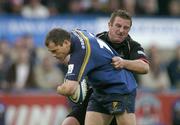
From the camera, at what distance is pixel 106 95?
955cm

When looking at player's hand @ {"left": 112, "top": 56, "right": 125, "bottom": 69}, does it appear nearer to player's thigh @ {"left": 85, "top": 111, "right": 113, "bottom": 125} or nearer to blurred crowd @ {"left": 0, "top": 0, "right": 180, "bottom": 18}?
player's thigh @ {"left": 85, "top": 111, "right": 113, "bottom": 125}

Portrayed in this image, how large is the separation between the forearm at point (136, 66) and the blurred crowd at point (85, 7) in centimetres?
840

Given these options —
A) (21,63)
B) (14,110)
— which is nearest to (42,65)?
(21,63)

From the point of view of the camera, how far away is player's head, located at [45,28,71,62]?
8953 mm

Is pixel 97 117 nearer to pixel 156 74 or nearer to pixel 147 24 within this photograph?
pixel 156 74

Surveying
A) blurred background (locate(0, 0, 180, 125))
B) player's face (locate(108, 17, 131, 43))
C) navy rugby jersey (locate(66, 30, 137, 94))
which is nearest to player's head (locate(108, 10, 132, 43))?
player's face (locate(108, 17, 131, 43))

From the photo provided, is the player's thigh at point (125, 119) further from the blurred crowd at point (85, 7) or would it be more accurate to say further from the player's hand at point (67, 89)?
the blurred crowd at point (85, 7)

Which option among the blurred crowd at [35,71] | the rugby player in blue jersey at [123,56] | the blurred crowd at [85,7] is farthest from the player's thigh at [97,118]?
the blurred crowd at [85,7]

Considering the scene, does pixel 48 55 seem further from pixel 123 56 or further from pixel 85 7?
pixel 123 56

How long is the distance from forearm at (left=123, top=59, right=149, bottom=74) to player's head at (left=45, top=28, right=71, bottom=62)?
817 millimetres

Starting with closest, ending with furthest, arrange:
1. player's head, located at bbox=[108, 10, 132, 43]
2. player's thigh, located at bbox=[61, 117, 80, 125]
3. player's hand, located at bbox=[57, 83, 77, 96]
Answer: player's hand, located at bbox=[57, 83, 77, 96], player's head, located at bbox=[108, 10, 132, 43], player's thigh, located at bbox=[61, 117, 80, 125]

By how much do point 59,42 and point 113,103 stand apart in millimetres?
1128

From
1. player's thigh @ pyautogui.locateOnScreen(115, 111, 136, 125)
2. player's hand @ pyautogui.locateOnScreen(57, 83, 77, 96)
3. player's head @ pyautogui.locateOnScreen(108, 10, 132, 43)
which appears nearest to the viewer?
player's hand @ pyautogui.locateOnScreen(57, 83, 77, 96)

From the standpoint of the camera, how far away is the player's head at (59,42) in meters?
8.95
